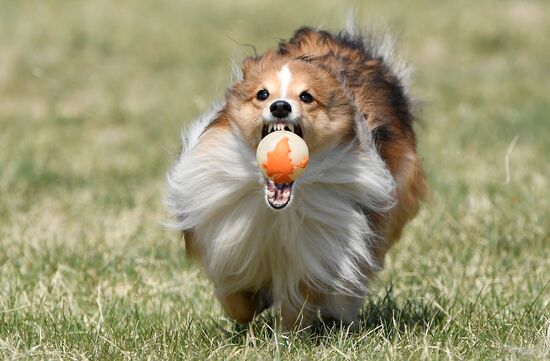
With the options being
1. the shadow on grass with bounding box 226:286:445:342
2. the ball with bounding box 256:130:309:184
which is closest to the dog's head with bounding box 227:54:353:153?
the ball with bounding box 256:130:309:184

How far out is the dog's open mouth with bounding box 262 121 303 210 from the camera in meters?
4.19

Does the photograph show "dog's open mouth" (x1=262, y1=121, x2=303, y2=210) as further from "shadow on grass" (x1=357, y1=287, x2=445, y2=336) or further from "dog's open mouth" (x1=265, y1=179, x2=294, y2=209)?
"shadow on grass" (x1=357, y1=287, x2=445, y2=336)

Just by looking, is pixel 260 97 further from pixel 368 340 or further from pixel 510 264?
pixel 510 264

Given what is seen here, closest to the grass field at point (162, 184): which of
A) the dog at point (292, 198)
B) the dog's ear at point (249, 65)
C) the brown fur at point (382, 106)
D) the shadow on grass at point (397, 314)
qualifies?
the shadow on grass at point (397, 314)

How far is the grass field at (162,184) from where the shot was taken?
14.5 ft

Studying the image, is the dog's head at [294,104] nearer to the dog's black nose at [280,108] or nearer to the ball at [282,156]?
the dog's black nose at [280,108]

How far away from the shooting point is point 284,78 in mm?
4336

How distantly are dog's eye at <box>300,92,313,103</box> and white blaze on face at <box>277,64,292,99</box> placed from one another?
7 cm

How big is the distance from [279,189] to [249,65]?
2.33 feet

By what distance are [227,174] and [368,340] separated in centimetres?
91

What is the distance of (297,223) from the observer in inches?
175

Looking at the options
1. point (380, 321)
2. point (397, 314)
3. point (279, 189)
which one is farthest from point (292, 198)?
point (397, 314)

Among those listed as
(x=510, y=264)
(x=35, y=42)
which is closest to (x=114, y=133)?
(x=35, y=42)

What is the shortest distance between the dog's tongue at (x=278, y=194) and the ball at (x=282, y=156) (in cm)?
6
